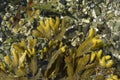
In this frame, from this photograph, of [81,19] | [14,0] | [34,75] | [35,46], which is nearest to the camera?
[34,75]

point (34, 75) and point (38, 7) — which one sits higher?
point (38, 7)

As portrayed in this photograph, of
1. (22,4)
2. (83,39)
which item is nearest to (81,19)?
(83,39)

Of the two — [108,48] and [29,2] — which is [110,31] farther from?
[29,2]

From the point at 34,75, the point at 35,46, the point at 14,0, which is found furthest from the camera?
the point at 14,0

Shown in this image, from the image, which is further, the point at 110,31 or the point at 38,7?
the point at 38,7

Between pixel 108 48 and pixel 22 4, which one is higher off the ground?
pixel 22 4

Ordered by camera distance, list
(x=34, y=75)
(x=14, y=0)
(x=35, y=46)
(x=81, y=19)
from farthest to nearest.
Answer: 1. (x=14, y=0)
2. (x=81, y=19)
3. (x=35, y=46)
4. (x=34, y=75)

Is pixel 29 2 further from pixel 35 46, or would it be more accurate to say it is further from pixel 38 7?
pixel 35 46

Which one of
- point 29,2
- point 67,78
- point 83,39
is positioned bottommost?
point 67,78

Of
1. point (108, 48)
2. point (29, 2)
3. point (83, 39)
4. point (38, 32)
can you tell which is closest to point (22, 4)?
point (29, 2)
